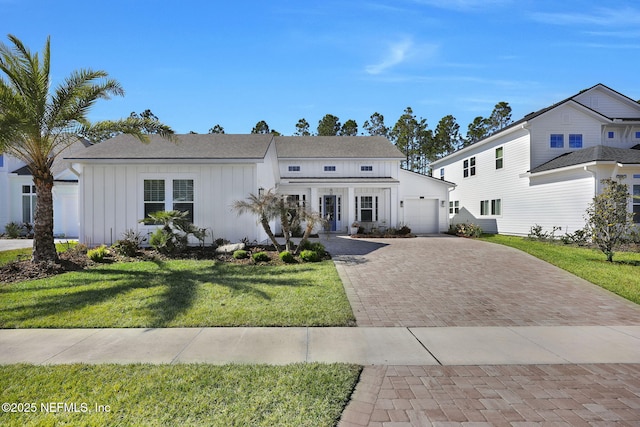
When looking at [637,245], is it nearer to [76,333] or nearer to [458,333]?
[458,333]

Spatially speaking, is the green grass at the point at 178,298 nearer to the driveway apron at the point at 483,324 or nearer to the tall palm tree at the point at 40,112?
the driveway apron at the point at 483,324

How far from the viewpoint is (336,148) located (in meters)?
24.2

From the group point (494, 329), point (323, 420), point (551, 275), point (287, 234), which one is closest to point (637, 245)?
point (551, 275)

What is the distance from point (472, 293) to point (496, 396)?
451cm

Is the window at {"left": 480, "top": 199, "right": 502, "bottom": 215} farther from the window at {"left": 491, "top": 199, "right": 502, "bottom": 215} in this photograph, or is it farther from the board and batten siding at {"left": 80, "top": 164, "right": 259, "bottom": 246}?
the board and batten siding at {"left": 80, "top": 164, "right": 259, "bottom": 246}

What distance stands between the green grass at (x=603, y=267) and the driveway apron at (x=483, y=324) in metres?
0.40

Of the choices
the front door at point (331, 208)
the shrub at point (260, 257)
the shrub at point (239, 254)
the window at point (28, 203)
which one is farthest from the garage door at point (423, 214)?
the window at point (28, 203)

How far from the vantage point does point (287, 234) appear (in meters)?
11.6

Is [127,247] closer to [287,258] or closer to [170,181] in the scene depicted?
[170,181]

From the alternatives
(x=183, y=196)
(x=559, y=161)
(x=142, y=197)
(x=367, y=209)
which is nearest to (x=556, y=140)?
(x=559, y=161)

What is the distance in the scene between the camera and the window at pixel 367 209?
2205cm

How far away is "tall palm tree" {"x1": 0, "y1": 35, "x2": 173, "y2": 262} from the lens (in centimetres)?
935

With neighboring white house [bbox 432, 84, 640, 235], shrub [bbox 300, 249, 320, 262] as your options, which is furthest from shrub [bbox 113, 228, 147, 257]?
neighboring white house [bbox 432, 84, 640, 235]

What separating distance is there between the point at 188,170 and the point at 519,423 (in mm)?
13017
